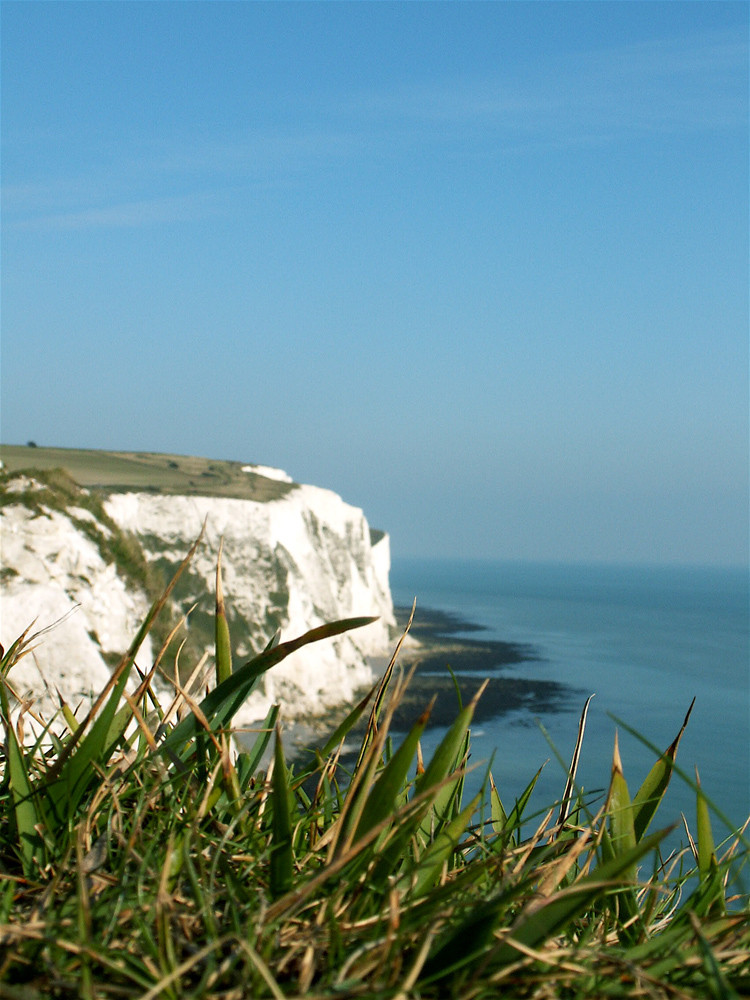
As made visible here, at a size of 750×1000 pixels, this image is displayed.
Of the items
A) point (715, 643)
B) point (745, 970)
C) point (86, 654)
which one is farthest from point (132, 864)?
point (715, 643)

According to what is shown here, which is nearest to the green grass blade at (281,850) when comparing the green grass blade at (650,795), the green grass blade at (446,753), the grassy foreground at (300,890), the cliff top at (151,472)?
the grassy foreground at (300,890)

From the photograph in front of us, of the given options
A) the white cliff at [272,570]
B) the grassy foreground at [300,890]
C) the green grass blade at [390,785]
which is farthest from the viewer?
the white cliff at [272,570]

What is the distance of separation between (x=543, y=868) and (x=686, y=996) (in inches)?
13.1

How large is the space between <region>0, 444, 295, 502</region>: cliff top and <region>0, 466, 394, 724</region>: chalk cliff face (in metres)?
1.41

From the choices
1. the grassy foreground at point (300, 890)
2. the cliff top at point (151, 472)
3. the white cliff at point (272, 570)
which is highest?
the cliff top at point (151, 472)

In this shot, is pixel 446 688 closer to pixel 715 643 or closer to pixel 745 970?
pixel 715 643

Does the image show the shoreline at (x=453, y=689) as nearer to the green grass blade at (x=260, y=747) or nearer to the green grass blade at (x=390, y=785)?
the green grass blade at (x=260, y=747)

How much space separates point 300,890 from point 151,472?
146 feet

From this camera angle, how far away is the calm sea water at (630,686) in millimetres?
26297

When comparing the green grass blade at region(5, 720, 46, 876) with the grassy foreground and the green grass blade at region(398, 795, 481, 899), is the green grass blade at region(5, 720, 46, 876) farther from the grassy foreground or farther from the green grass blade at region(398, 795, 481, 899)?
the green grass blade at region(398, 795, 481, 899)

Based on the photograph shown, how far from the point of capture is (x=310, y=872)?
54.9 inches

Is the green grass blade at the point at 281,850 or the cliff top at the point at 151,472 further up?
the cliff top at the point at 151,472

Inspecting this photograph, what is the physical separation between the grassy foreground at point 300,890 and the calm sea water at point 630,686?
1.13ft

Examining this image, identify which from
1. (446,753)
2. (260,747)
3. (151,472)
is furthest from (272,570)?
(446,753)
